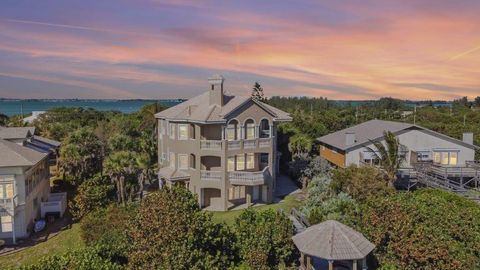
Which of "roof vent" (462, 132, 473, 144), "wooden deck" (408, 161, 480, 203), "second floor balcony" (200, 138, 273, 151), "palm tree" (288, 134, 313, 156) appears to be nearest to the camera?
"second floor balcony" (200, 138, 273, 151)

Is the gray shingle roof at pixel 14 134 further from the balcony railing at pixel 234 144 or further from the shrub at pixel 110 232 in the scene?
the balcony railing at pixel 234 144

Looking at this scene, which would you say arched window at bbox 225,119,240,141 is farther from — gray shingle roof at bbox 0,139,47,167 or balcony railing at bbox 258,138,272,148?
gray shingle roof at bbox 0,139,47,167

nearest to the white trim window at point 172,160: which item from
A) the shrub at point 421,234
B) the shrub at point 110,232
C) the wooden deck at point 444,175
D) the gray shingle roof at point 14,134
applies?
the gray shingle roof at point 14,134

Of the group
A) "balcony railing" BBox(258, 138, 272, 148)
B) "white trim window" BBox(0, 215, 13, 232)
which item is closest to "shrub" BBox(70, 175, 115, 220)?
"white trim window" BBox(0, 215, 13, 232)

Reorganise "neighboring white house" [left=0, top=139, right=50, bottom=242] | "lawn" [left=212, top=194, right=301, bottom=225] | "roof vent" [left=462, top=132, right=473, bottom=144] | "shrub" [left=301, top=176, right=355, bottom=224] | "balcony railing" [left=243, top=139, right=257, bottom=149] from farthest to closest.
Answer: "roof vent" [left=462, top=132, right=473, bottom=144]
"balcony railing" [left=243, top=139, right=257, bottom=149]
"lawn" [left=212, top=194, right=301, bottom=225]
"neighboring white house" [left=0, top=139, right=50, bottom=242]
"shrub" [left=301, top=176, right=355, bottom=224]

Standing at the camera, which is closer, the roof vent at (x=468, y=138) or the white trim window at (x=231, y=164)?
the white trim window at (x=231, y=164)

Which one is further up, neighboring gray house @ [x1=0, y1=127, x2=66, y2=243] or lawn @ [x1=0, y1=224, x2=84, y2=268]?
neighboring gray house @ [x1=0, y1=127, x2=66, y2=243]

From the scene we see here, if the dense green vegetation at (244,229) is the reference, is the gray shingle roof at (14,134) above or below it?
above
